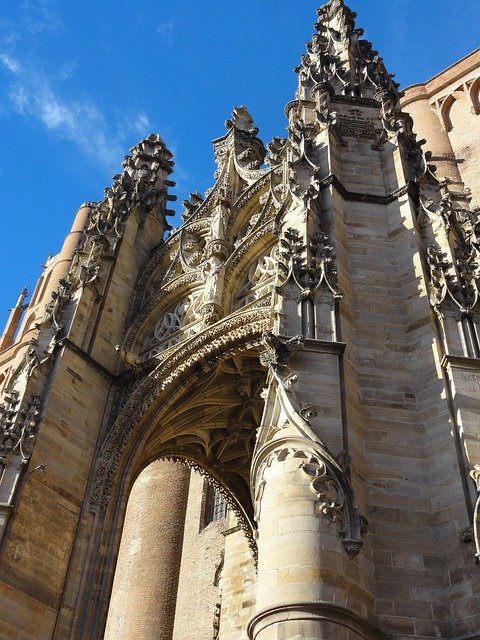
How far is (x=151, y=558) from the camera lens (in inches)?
869

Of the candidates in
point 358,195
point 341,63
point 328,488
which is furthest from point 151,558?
point 328,488

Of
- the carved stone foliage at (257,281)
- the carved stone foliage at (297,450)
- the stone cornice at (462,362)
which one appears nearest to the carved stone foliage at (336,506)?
the carved stone foliage at (297,450)

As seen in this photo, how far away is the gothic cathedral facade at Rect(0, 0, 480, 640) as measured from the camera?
7707 millimetres

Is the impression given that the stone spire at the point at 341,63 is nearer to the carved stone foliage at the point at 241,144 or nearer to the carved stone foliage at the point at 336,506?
the carved stone foliage at the point at 241,144

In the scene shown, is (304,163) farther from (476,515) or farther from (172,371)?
(476,515)

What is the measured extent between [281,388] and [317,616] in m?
2.62

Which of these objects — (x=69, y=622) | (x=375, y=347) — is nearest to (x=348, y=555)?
(x=375, y=347)

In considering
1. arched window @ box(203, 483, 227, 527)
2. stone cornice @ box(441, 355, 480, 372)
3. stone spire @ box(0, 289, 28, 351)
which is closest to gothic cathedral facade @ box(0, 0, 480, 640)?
stone cornice @ box(441, 355, 480, 372)

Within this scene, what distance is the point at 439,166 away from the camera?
2123 centimetres

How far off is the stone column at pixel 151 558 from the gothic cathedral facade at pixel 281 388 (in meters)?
0.12

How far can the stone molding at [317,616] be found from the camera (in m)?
6.80

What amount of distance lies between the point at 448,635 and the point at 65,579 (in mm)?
6117

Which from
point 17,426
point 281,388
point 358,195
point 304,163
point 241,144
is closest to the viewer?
point 281,388

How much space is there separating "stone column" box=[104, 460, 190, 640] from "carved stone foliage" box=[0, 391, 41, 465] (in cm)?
1009
